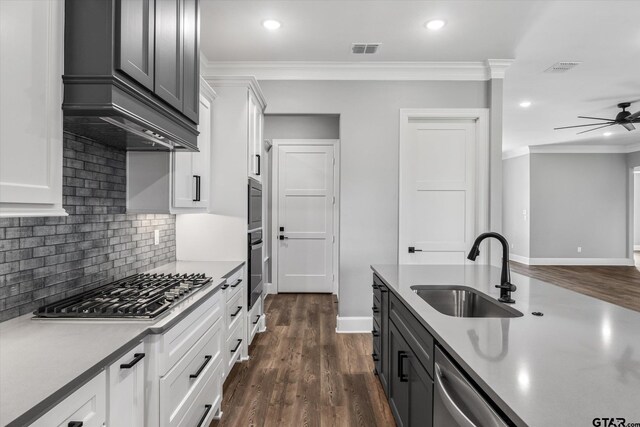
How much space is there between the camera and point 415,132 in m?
4.02

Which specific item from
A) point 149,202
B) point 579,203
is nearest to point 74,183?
point 149,202

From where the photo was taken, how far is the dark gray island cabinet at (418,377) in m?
1.05

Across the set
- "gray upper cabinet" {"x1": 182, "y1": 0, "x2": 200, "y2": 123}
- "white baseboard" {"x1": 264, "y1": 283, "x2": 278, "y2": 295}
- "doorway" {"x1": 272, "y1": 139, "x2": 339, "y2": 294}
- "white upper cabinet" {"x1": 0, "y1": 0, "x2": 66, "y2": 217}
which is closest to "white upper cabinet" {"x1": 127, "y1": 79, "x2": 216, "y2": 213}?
"gray upper cabinet" {"x1": 182, "y1": 0, "x2": 200, "y2": 123}

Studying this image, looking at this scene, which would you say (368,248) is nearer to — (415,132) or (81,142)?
(415,132)

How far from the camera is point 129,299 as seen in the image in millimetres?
1687

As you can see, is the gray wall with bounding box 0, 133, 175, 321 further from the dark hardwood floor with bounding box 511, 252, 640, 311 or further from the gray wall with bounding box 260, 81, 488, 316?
the dark hardwood floor with bounding box 511, 252, 640, 311

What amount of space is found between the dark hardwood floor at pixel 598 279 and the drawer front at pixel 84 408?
230 inches

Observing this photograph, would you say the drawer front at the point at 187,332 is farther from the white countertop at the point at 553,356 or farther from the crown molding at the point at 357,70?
the crown molding at the point at 357,70

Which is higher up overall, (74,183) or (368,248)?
(74,183)

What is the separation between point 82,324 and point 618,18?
→ 402 centimetres

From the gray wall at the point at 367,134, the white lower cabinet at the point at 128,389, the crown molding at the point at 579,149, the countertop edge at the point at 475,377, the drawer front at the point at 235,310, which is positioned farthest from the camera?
the crown molding at the point at 579,149

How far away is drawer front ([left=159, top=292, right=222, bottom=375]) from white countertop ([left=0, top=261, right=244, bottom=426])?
2.9 inches

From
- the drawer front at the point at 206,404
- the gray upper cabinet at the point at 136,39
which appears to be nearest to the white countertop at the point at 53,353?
the drawer front at the point at 206,404

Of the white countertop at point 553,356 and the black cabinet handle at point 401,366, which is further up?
the white countertop at point 553,356
